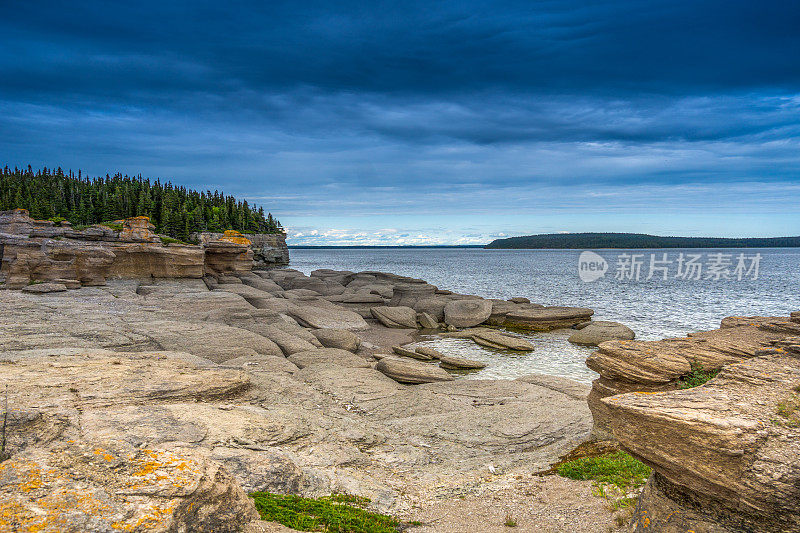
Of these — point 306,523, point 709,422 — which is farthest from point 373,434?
point 709,422

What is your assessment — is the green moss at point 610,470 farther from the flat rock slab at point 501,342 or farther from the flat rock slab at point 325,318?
the flat rock slab at point 325,318

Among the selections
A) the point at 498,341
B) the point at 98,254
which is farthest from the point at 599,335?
the point at 98,254

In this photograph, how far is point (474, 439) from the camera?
12180 mm

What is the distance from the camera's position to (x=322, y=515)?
7.30 m

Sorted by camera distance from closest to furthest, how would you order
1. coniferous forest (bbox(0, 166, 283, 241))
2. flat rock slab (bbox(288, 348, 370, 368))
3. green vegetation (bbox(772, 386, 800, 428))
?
green vegetation (bbox(772, 386, 800, 428)) < flat rock slab (bbox(288, 348, 370, 368)) < coniferous forest (bbox(0, 166, 283, 241))

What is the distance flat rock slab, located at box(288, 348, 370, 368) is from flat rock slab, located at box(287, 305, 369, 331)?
10.9m

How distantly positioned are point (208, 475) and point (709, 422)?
22.3 feet

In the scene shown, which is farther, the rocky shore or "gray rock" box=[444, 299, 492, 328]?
"gray rock" box=[444, 299, 492, 328]

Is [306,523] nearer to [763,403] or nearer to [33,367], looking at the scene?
[763,403]

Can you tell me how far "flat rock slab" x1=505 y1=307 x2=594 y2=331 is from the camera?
37375 millimetres

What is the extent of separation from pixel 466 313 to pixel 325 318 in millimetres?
12722

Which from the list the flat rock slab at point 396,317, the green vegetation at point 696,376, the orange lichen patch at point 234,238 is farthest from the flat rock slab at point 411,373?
the orange lichen patch at point 234,238

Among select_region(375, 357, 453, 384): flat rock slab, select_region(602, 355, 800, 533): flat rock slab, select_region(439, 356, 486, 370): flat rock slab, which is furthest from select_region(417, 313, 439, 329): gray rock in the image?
select_region(602, 355, 800, 533): flat rock slab

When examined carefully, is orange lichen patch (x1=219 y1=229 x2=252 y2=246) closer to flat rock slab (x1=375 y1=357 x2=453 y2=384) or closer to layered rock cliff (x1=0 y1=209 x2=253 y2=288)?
layered rock cliff (x1=0 y1=209 x2=253 y2=288)
